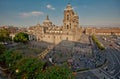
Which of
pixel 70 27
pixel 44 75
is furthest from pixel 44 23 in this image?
pixel 44 75

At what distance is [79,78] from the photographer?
63.6 feet

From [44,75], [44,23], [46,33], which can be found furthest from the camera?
[44,23]

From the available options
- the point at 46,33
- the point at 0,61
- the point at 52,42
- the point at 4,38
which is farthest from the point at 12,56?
the point at 46,33

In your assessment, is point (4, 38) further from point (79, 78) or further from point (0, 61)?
point (79, 78)

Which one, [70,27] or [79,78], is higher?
[70,27]

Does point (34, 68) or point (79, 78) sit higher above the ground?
point (34, 68)

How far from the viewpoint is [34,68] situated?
49.5ft

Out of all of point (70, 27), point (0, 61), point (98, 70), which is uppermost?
point (70, 27)

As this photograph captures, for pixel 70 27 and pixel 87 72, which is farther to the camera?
pixel 70 27

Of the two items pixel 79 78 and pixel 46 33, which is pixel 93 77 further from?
pixel 46 33

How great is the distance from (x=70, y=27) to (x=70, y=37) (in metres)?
2.85

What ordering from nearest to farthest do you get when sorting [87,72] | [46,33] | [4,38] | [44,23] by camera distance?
[87,72] < [4,38] < [46,33] < [44,23]

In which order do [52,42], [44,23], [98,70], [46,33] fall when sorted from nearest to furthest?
[98,70], [52,42], [46,33], [44,23]

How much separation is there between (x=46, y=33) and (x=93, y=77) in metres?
39.4
